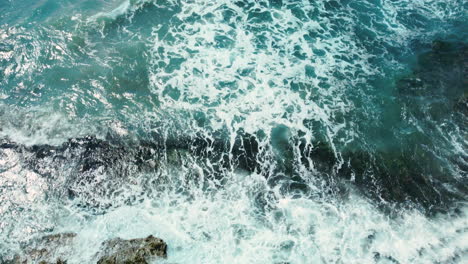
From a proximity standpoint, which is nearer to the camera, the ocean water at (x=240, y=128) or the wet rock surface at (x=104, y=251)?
the wet rock surface at (x=104, y=251)

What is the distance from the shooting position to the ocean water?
522 inches

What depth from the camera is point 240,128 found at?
55.0ft

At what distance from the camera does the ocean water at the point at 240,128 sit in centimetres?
1326

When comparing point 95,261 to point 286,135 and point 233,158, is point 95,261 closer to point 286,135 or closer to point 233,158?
point 233,158

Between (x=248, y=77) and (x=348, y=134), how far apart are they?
20.1 ft

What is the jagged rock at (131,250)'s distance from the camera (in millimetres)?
12078

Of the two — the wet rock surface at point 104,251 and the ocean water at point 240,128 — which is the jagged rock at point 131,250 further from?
the ocean water at point 240,128

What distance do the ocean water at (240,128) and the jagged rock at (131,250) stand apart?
474mm

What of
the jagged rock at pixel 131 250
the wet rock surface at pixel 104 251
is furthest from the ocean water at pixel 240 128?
the jagged rock at pixel 131 250

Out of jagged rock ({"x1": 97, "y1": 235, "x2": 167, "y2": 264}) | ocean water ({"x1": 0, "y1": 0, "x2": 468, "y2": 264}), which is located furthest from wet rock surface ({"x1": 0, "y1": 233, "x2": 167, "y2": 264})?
ocean water ({"x1": 0, "y1": 0, "x2": 468, "y2": 264})

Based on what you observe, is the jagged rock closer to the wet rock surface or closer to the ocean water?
the wet rock surface

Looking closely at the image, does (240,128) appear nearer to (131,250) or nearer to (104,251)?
(131,250)

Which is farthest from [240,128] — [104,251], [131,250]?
[104,251]

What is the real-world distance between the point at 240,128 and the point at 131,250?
7.39m
